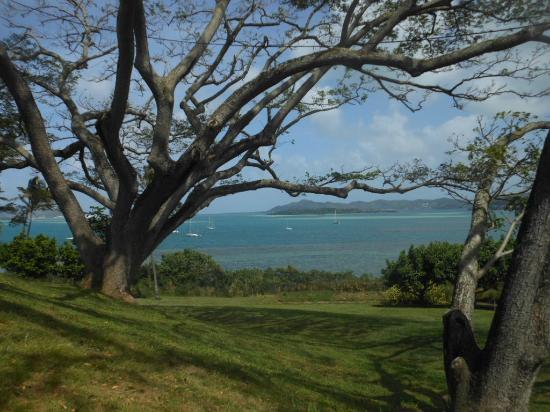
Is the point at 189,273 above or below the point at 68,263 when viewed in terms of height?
below

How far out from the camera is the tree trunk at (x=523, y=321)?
443 centimetres

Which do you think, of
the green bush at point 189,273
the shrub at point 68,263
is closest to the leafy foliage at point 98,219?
the shrub at point 68,263

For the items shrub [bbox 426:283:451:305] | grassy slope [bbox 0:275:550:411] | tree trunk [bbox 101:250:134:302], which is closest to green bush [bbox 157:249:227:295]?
shrub [bbox 426:283:451:305]

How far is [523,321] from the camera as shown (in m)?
4.45

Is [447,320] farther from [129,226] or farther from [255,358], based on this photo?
[129,226]

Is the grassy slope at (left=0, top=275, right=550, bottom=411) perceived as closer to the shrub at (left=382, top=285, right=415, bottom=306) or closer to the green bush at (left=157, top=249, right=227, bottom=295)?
the shrub at (left=382, top=285, right=415, bottom=306)

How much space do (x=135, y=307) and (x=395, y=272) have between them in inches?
542

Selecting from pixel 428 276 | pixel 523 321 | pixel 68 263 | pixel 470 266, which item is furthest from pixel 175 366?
pixel 68 263

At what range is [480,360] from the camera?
487 centimetres

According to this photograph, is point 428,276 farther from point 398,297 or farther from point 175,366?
point 175,366

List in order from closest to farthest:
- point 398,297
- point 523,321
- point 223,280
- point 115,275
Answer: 1. point 523,321
2. point 115,275
3. point 398,297
4. point 223,280

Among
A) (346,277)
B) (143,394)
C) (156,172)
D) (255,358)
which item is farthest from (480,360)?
(346,277)

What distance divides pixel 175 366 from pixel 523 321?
136 inches

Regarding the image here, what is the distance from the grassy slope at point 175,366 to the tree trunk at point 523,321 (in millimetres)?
1889
